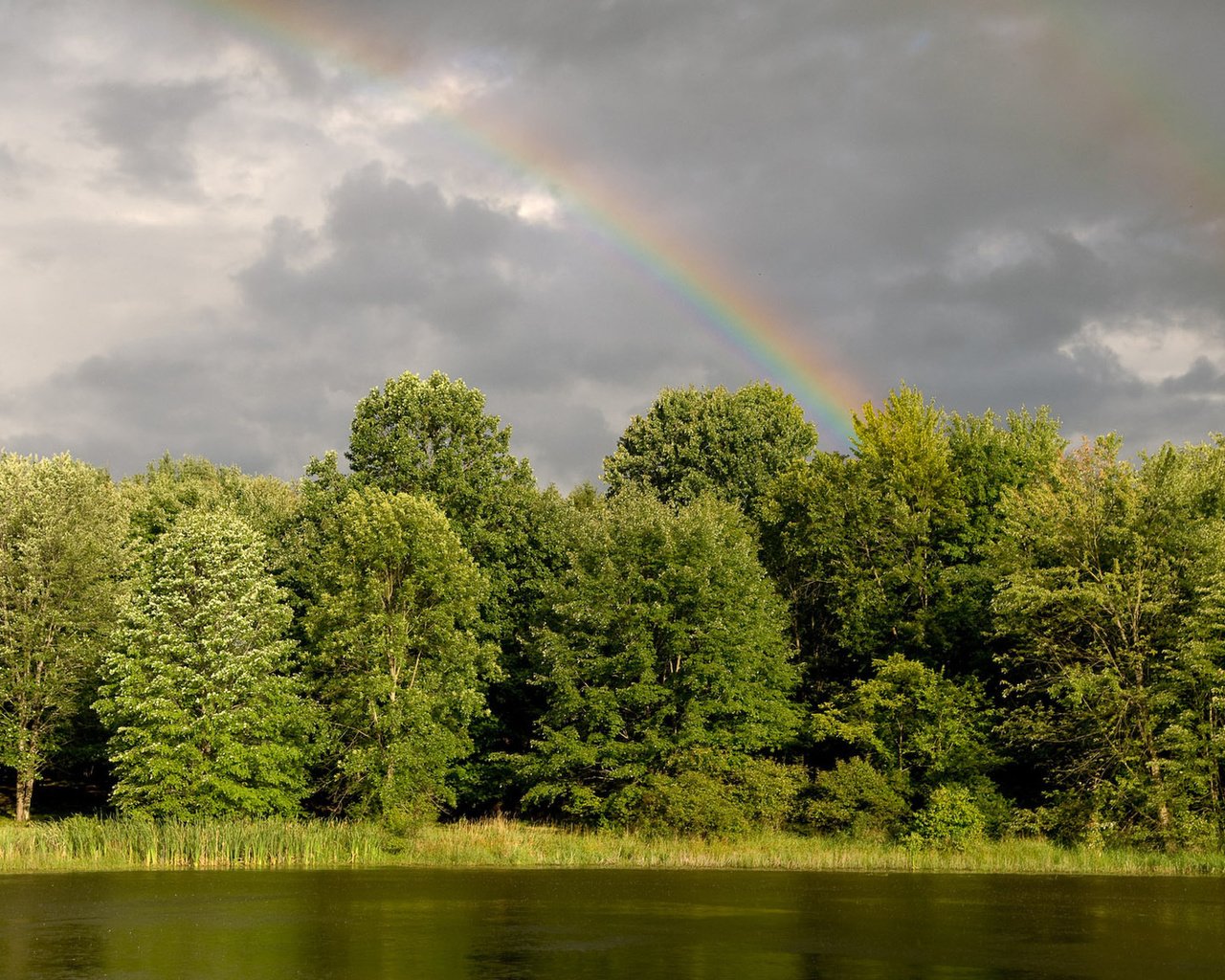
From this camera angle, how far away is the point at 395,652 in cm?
5988

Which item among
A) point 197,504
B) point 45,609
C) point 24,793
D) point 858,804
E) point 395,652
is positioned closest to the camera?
point 395,652

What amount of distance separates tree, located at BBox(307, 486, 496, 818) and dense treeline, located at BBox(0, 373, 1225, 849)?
0.66 feet

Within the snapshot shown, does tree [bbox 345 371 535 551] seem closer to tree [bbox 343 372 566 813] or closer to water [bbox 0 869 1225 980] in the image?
tree [bbox 343 372 566 813]

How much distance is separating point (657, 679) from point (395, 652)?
1341 centimetres

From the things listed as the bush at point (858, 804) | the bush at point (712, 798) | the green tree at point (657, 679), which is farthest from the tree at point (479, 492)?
the bush at point (858, 804)

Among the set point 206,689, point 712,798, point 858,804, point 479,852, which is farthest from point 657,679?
point 206,689

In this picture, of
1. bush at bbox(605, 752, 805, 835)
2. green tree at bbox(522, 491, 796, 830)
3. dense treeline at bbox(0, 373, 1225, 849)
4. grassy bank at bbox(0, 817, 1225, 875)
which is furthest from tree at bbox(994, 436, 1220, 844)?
green tree at bbox(522, 491, 796, 830)

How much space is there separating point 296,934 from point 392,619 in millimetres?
29665

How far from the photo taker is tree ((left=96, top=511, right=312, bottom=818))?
55.2 metres

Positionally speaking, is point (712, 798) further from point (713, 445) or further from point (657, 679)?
point (713, 445)

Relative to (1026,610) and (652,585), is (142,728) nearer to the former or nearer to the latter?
(652,585)

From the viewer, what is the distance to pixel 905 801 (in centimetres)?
6216

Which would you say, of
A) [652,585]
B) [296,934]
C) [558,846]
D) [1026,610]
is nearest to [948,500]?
[1026,610]

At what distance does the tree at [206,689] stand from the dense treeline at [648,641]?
7.1 inches
